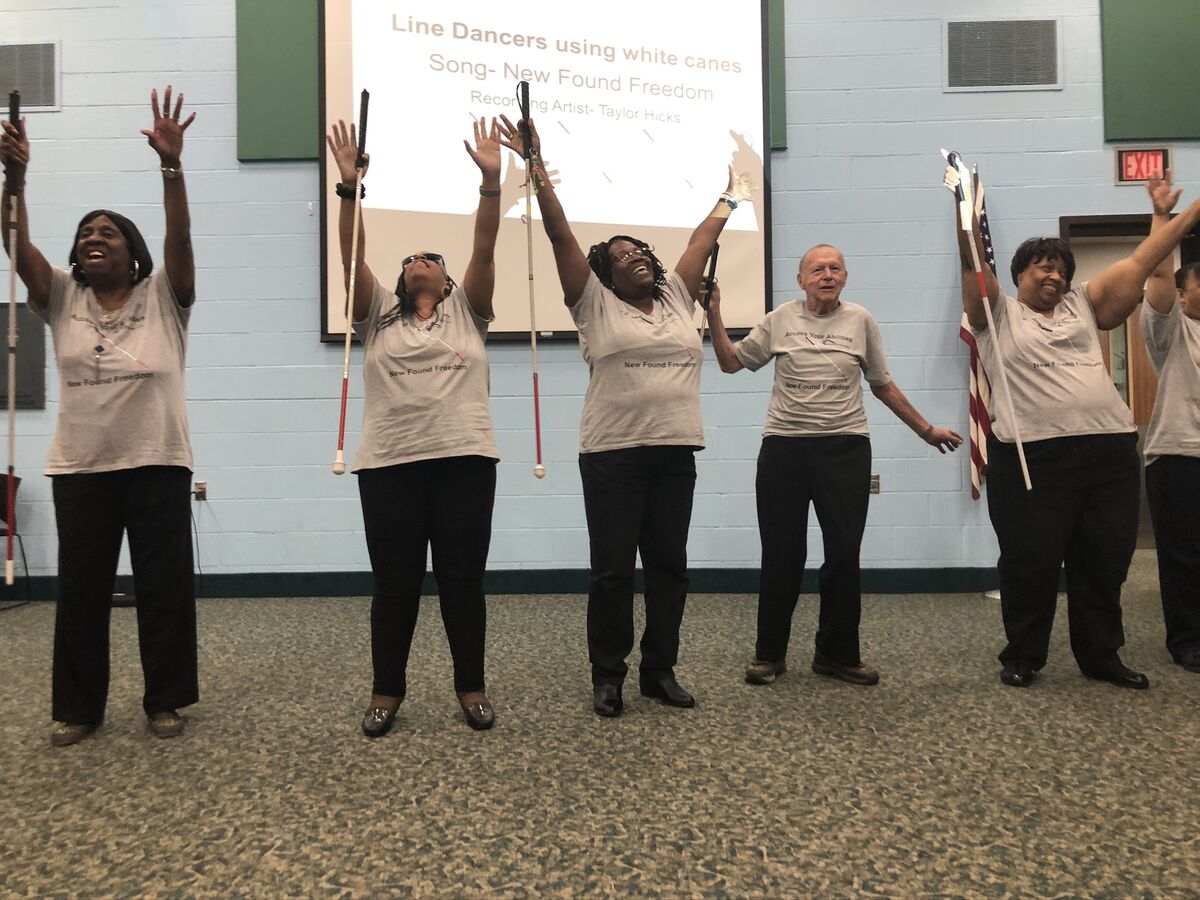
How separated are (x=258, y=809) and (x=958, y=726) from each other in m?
1.58

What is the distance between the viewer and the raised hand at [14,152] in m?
1.87

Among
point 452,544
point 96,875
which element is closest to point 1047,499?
point 452,544

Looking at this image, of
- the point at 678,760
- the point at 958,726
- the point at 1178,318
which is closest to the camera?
the point at 678,760

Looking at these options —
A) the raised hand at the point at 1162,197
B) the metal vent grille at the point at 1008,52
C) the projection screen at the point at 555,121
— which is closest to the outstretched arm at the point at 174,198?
the projection screen at the point at 555,121

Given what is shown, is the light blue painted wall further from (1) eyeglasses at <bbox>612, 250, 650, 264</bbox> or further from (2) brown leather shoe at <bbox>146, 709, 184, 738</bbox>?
(2) brown leather shoe at <bbox>146, 709, 184, 738</bbox>

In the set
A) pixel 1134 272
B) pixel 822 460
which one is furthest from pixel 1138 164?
pixel 822 460

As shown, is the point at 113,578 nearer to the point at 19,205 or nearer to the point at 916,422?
the point at 19,205

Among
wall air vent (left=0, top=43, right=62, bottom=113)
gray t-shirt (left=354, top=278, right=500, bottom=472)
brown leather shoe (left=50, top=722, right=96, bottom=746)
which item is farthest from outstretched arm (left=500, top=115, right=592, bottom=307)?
wall air vent (left=0, top=43, right=62, bottom=113)

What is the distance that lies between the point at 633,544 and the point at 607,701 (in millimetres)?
405

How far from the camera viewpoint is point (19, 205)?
1937 millimetres

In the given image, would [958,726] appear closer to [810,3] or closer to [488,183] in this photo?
[488,183]

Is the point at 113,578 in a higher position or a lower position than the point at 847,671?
higher

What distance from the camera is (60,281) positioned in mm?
2004

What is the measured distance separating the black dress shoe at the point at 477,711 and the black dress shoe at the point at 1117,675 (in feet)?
5.56
